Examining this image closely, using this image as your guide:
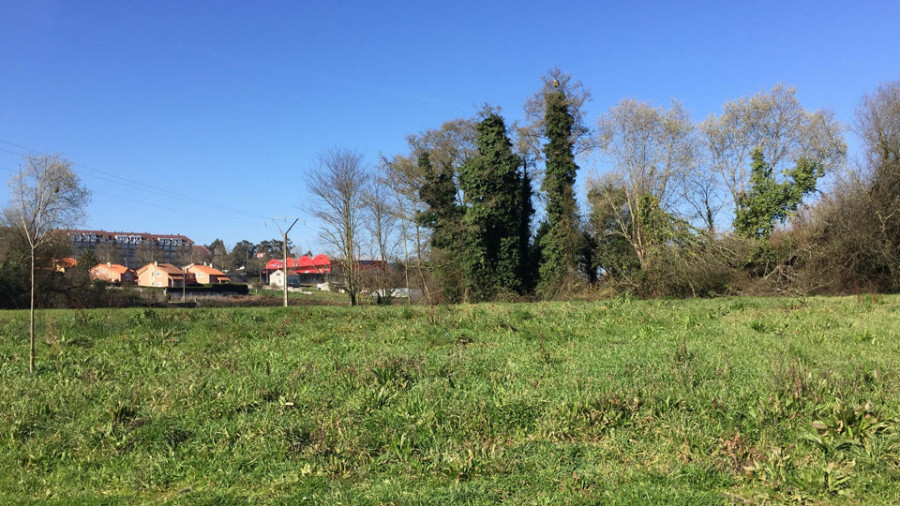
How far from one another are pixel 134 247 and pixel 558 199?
98.5 meters

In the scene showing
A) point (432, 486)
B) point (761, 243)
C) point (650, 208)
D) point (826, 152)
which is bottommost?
point (432, 486)

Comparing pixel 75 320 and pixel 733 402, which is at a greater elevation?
pixel 75 320

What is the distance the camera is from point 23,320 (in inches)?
511

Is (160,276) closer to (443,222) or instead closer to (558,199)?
(443,222)

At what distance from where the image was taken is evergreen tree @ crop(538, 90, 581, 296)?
3066 centimetres

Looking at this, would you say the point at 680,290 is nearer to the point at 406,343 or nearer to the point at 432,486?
the point at 406,343

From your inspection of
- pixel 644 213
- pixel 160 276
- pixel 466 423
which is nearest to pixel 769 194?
pixel 644 213

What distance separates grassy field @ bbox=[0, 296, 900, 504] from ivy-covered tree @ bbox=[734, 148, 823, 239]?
84.6 ft

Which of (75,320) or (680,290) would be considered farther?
(680,290)

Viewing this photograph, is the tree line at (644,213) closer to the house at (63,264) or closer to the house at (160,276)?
the house at (63,264)

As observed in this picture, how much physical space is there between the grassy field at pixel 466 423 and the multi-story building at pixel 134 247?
7010 centimetres

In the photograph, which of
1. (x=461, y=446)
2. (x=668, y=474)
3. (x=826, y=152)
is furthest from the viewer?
(x=826, y=152)

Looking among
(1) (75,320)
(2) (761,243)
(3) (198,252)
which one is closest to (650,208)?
(2) (761,243)

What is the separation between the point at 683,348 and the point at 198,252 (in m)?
129
